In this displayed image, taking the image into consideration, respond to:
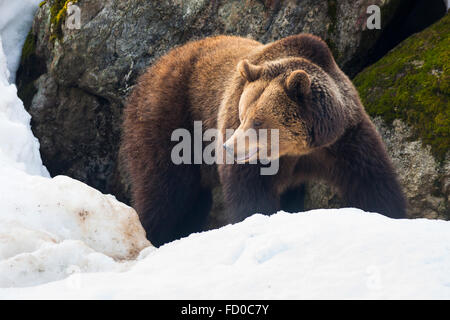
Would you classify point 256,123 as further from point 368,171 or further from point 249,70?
point 368,171

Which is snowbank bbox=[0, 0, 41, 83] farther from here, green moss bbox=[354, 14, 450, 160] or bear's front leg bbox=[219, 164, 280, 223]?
green moss bbox=[354, 14, 450, 160]

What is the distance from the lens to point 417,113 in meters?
5.93

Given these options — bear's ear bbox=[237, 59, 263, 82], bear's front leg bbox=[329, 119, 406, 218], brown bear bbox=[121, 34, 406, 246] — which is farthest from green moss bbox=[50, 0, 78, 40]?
bear's front leg bbox=[329, 119, 406, 218]

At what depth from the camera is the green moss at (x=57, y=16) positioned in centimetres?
730

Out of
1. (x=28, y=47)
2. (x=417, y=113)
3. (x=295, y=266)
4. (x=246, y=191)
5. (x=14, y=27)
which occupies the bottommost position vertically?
(x=246, y=191)

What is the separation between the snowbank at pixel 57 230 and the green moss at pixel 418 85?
3363 millimetres

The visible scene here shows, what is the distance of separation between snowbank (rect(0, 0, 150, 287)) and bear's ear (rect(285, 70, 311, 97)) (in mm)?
1655

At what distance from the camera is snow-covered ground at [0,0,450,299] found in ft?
8.52

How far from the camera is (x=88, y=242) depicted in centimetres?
376

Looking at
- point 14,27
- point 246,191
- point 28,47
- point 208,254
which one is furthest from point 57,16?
point 208,254

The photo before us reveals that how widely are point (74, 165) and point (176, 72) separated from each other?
2.58m

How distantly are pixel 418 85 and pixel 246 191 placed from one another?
8.13 ft
